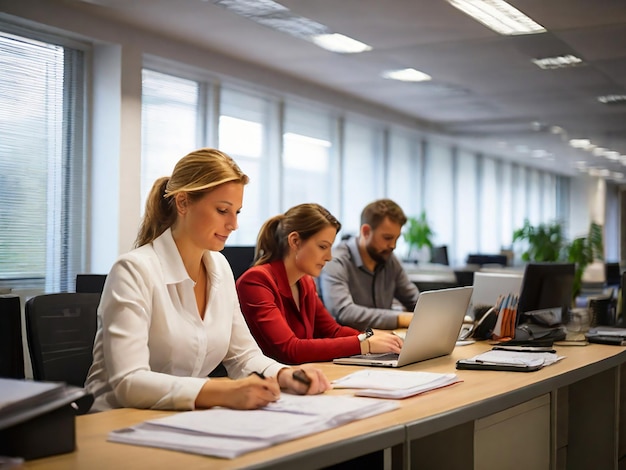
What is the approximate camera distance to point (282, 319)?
9.96 ft

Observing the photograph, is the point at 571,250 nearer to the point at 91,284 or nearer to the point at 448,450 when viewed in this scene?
the point at 91,284

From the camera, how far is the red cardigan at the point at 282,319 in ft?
9.62

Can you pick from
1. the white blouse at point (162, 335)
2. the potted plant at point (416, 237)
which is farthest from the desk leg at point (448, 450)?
the potted plant at point (416, 237)

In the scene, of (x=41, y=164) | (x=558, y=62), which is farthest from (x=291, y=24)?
(x=558, y=62)

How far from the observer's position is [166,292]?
225 cm

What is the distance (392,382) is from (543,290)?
6.42ft

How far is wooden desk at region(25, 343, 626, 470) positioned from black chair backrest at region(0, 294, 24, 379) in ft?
3.10

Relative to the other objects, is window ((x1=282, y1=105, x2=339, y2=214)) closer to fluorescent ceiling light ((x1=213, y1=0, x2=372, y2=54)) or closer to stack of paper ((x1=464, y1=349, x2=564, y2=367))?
fluorescent ceiling light ((x1=213, y1=0, x2=372, y2=54))

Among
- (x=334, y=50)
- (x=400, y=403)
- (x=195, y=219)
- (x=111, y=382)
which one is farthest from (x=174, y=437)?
(x=334, y=50)

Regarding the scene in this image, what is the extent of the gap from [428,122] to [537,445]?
8773 mm

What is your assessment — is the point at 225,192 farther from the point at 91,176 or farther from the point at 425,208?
the point at 425,208

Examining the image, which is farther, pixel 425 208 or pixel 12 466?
pixel 425 208

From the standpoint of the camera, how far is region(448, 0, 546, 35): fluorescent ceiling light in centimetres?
529

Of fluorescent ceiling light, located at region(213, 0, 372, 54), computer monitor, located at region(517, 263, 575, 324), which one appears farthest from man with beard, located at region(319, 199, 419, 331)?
fluorescent ceiling light, located at region(213, 0, 372, 54)
